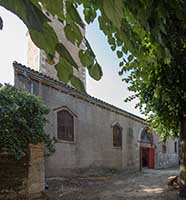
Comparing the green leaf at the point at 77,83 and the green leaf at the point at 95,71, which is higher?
the green leaf at the point at 95,71

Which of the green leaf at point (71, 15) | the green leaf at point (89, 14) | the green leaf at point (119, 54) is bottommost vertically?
the green leaf at point (71, 15)

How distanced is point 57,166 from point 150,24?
44.8 ft

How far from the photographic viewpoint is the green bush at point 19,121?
32.5 ft

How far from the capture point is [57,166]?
51.7 feet

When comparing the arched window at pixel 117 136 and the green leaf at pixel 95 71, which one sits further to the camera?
the arched window at pixel 117 136

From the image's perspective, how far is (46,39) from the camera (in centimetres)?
173

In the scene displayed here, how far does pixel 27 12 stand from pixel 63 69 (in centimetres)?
49

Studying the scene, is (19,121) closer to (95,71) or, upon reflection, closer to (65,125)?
(65,125)

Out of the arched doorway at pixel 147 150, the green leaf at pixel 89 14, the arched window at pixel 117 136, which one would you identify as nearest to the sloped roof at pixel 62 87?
the arched window at pixel 117 136

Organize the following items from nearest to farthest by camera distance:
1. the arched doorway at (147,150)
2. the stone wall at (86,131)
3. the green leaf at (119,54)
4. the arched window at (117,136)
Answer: the green leaf at (119,54)
the stone wall at (86,131)
the arched window at (117,136)
the arched doorway at (147,150)

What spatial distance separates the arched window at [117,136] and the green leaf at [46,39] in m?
20.2

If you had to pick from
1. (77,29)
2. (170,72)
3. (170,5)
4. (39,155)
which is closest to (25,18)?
(77,29)

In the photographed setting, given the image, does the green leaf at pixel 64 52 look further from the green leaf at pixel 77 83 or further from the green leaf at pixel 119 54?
the green leaf at pixel 119 54

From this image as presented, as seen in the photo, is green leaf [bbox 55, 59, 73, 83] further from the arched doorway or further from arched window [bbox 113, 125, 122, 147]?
the arched doorway
